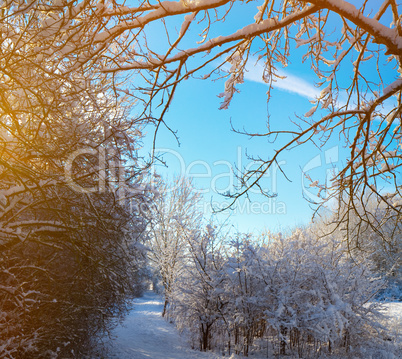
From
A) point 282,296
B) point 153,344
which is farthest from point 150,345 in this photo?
point 282,296

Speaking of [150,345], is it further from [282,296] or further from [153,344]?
[282,296]

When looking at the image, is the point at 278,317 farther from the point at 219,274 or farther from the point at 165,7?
the point at 165,7

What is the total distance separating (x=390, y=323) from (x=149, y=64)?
12.3m

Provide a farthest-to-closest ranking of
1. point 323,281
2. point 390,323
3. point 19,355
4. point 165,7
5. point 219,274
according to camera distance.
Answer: point 390,323 < point 219,274 < point 323,281 < point 19,355 < point 165,7

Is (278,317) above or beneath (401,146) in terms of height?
beneath

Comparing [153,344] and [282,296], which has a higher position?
[282,296]

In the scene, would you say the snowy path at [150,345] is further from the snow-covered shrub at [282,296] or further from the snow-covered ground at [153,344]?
the snow-covered shrub at [282,296]

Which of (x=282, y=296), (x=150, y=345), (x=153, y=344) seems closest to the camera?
(x=282, y=296)

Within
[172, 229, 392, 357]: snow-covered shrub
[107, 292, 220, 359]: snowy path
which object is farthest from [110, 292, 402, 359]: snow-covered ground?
[172, 229, 392, 357]: snow-covered shrub

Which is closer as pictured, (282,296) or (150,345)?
(282,296)

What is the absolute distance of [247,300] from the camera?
794cm

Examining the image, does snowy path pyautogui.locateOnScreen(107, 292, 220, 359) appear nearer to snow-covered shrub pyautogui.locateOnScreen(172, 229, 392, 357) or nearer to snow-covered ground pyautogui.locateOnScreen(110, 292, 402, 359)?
snow-covered ground pyautogui.locateOnScreen(110, 292, 402, 359)

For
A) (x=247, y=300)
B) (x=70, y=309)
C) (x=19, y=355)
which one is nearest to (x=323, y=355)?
(x=247, y=300)

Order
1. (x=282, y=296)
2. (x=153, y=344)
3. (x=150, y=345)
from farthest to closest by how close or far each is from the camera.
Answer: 1. (x=153, y=344)
2. (x=150, y=345)
3. (x=282, y=296)
